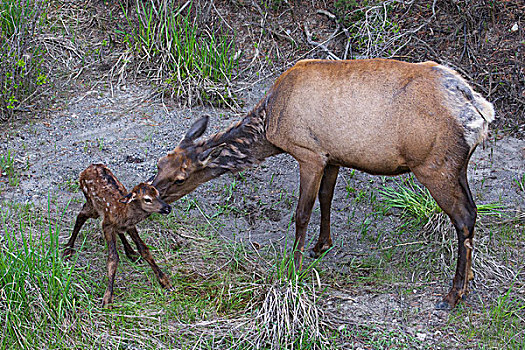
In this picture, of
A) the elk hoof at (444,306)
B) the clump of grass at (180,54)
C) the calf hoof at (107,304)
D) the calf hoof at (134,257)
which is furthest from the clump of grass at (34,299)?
the clump of grass at (180,54)

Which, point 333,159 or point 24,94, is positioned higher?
point 333,159

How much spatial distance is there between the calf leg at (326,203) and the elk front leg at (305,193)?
1.34 ft

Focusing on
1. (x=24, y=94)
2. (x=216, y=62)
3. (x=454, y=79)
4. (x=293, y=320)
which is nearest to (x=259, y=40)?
(x=216, y=62)

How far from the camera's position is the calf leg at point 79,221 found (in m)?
5.12

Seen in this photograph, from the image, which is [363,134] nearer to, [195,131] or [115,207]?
[195,131]

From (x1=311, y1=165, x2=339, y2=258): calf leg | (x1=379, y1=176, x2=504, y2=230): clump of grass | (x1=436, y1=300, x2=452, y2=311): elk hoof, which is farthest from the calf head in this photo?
(x1=379, y1=176, x2=504, y2=230): clump of grass

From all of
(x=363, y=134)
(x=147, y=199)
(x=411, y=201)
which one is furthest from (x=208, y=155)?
(x=411, y=201)

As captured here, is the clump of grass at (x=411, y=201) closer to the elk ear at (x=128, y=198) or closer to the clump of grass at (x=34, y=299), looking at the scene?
the elk ear at (x=128, y=198)

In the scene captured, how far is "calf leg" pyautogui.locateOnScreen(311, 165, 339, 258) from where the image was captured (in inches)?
221

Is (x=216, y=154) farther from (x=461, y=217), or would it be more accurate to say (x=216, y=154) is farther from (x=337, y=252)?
(x=461, y=217)

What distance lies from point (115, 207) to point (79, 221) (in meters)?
0.57

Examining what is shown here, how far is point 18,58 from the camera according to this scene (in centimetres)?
738

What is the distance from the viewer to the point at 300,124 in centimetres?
513

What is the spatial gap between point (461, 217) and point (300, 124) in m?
1.44
